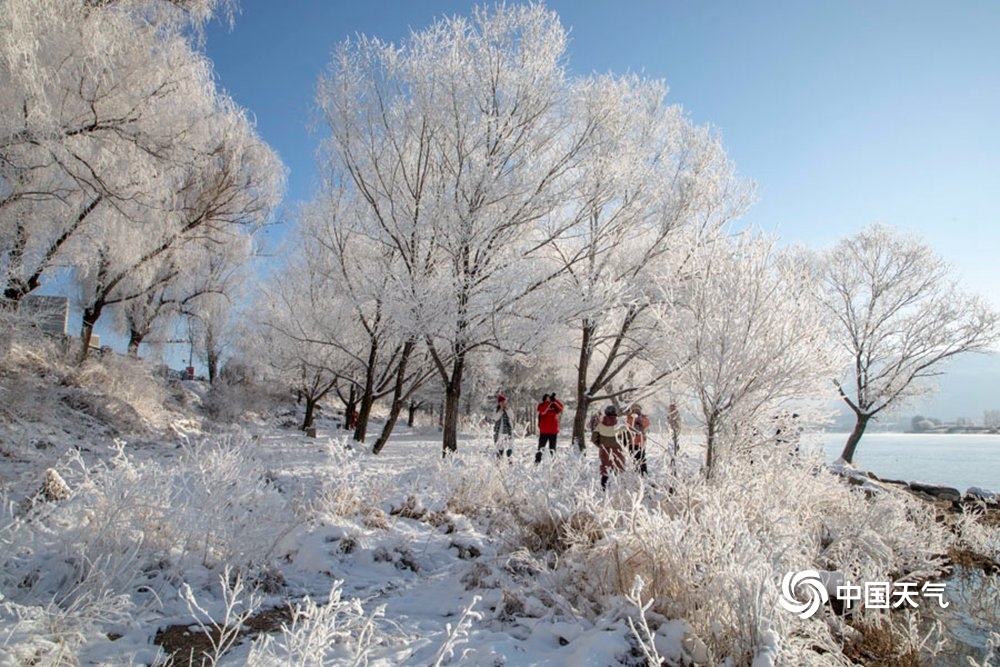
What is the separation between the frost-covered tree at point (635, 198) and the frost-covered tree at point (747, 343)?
3.31m

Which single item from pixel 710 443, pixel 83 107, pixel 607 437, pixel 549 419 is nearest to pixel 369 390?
pixel 549 419

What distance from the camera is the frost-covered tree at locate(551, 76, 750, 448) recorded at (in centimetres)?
1054

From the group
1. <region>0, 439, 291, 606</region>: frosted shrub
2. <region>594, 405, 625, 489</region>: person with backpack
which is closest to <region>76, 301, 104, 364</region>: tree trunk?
<region>0, 439, 291, 606</region>: frosted shrub

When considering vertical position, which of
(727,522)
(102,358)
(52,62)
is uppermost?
(52,62)

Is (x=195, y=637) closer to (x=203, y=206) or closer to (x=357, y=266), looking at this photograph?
(x=357, y=266)

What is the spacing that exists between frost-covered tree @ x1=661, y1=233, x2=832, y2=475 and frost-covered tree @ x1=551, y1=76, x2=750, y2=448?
3.31 metres

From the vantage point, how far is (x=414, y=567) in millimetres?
4676

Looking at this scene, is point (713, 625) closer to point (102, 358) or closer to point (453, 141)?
point (453, 141)

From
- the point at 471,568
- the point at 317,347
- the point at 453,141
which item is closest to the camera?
the point at 471,568

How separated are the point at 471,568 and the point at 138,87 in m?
8.18

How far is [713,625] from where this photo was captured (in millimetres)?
2979

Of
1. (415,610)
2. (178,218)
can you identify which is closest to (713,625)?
(415,610)

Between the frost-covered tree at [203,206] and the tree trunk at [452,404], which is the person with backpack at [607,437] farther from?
the frost-covered tree at [203,206]

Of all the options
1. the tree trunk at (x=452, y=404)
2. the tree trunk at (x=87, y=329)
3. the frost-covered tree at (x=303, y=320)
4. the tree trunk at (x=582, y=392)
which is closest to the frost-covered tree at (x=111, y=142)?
the tree trunk at (x=87, y=329)
